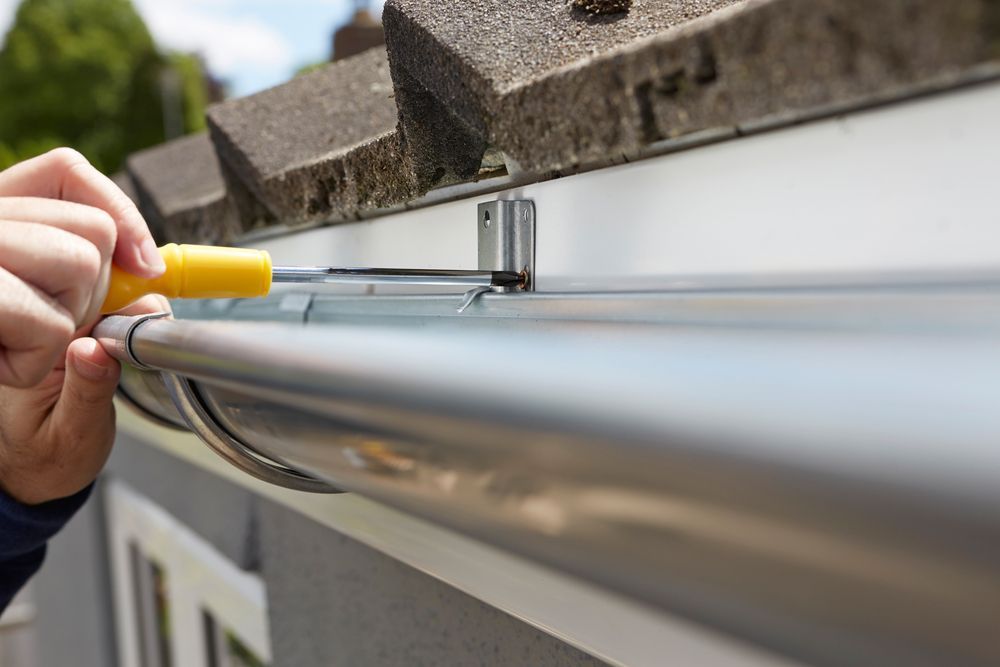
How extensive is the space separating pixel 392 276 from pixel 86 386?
1.08 feet

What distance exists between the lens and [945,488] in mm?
194

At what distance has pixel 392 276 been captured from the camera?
24.2 inches

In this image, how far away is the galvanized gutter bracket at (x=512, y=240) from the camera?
2.10 ft

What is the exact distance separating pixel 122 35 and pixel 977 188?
81.3ft

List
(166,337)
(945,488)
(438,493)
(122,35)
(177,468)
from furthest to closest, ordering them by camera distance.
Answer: (122,35), (177,468), (166,337), (438,493), (945,488)

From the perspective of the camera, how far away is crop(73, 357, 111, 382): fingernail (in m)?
0.72

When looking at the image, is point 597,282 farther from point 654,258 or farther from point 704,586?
point 704,586

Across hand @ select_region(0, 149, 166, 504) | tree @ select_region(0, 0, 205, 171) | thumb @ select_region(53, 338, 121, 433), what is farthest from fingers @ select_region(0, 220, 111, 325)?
tree @ select_region(0, 0, 205, 171)

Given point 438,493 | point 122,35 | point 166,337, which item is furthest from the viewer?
point 122,35

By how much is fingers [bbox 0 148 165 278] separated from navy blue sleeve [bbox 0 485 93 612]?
42 cm

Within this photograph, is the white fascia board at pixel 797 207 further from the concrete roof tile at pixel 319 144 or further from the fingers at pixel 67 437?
the fingers at pixel 67 437

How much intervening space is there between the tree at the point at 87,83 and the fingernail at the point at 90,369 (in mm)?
19640

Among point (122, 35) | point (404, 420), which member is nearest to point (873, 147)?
point (404, 420)

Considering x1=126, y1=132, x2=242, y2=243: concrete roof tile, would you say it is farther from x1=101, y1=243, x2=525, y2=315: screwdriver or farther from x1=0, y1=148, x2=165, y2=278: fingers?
x1=101, y1=243, x2=525, y2=315: screwdriver
